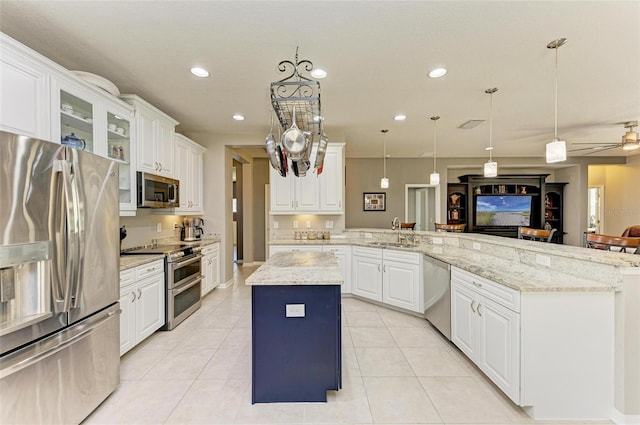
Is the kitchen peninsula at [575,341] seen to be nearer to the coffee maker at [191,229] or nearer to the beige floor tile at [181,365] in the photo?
the beige floor tile at [181,365]

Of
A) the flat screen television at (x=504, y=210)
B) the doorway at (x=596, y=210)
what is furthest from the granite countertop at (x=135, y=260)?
the doorway at (x=596, y=210)

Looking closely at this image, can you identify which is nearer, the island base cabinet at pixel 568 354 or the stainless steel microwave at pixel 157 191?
the island base cabinet at pixel 568 354

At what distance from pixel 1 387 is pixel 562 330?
3240mm

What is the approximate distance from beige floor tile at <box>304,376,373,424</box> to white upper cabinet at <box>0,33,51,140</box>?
2811mm

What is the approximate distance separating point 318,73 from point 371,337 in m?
2.87

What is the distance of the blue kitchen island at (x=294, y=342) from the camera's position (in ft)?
6.39

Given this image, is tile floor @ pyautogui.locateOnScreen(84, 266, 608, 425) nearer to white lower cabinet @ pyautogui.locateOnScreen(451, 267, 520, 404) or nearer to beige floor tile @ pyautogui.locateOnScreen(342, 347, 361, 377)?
beige floor tile @ pyautogui.locateOnScreen(342, 347, 361, 377)

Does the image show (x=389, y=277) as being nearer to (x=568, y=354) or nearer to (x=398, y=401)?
(x=398, y=401)

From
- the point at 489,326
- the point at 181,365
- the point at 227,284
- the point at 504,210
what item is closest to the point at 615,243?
the point at 489,326

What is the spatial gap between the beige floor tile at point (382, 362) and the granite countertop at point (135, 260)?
2327 millimetres

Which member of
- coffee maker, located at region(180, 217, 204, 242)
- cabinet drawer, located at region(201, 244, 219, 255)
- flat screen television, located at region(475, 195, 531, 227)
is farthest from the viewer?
flat screen television, located at region(475, 195, 531, 227)

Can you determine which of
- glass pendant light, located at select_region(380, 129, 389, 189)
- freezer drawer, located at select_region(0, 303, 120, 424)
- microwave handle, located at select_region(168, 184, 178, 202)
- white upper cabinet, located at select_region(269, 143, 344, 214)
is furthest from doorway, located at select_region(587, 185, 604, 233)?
freezer drawer, located at select_region(0, 303, 120, 424)

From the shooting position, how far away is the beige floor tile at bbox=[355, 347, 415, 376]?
231cm

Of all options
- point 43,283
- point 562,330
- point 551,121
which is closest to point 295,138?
point 43,283
